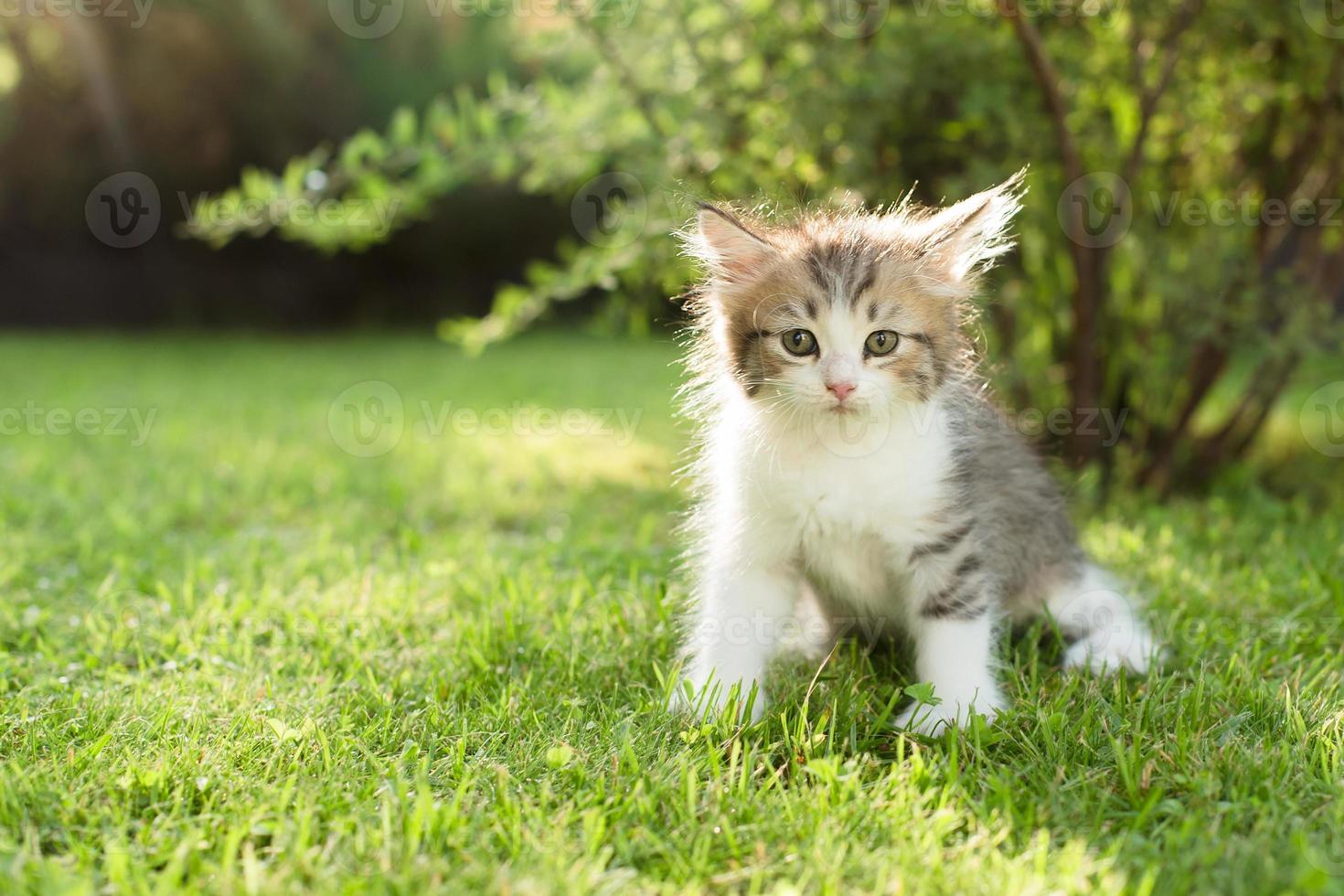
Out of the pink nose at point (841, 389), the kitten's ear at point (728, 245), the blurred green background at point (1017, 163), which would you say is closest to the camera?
the pink nose at point (841, 389)

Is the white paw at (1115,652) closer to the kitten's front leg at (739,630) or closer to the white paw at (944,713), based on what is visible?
the white paw at (944,713)

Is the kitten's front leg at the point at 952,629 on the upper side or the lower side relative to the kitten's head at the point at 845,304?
lower

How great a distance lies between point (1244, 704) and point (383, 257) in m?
12.1

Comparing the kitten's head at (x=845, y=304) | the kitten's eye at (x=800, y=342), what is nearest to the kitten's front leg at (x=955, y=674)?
the kitten's head at (x=845, y=304)

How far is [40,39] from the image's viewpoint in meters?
10.6

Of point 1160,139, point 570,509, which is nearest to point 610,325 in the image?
point 570,509

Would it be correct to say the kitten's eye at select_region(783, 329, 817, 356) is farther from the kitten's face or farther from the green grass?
the green grass

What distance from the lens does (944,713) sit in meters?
2.23

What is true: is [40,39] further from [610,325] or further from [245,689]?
[245,689]

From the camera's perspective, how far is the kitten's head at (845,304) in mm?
2176

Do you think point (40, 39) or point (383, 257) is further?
point (383, 257)

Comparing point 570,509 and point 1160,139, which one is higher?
point 1160,139

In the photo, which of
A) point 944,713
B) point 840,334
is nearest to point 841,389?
point 840,334

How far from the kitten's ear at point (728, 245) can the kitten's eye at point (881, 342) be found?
0.92 ft
